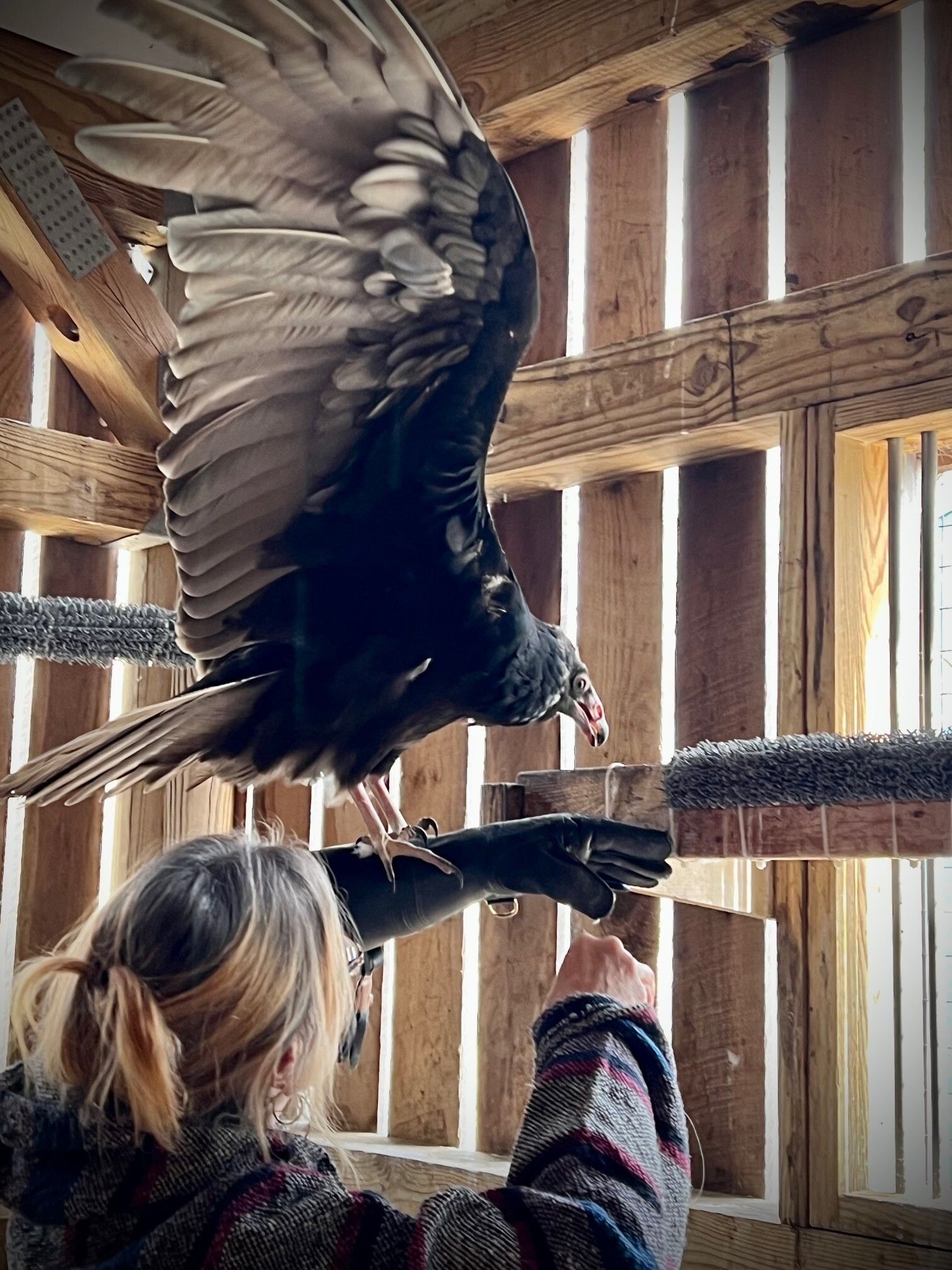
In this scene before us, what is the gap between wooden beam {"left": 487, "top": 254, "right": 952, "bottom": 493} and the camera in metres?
1.37

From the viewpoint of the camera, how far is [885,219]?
146cm

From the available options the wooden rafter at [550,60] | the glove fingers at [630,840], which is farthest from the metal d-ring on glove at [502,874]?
the wooden rafter at [550,60]

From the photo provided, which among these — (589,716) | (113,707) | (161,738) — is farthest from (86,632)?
(589,716)

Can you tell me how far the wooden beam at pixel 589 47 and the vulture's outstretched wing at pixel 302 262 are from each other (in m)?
0.51

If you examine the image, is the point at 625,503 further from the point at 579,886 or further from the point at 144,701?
the point at 144,701

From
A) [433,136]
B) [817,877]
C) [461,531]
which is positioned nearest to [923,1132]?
[817,877]

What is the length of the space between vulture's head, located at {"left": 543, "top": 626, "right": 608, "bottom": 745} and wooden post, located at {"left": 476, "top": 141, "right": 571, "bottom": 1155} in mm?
193

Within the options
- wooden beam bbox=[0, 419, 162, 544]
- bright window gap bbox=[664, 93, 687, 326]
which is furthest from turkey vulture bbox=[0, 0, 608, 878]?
wooden beam bbox=[0, 419, 162, 544]

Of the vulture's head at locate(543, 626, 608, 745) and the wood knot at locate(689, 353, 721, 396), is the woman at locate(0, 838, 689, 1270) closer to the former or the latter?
the vulture's head at locate(543, 626, 608, 745)

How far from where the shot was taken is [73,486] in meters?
1.88

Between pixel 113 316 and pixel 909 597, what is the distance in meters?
A: 1.19

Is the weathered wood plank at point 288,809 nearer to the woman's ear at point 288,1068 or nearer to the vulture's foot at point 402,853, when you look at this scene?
the vulture's foot at point 402,853

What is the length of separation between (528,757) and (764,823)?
59 centimetres

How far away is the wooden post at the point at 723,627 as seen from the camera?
56.8 inches
